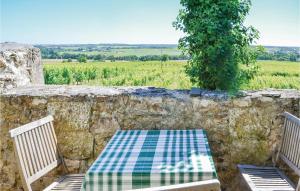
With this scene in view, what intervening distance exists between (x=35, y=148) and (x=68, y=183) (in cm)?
42

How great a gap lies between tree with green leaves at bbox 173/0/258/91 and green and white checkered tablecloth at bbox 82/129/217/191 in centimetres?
92

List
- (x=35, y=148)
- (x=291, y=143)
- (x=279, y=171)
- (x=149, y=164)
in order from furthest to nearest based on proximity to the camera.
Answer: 1. (x=279, y=171)
2. (x=291, y=143)
3. (x=35, y=148)
4. (x=149, y=164)

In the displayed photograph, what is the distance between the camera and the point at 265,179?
3.54 m

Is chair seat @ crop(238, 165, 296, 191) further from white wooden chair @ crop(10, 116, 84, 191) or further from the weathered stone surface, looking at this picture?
the weathered stone surface

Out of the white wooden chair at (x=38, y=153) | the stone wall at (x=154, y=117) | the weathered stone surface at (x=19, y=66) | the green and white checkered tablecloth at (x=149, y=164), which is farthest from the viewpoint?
the weathered stone surface at (x=19, y=66)

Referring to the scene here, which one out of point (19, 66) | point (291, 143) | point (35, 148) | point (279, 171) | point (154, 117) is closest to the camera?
point (35, 148)

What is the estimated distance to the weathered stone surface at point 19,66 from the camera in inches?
168

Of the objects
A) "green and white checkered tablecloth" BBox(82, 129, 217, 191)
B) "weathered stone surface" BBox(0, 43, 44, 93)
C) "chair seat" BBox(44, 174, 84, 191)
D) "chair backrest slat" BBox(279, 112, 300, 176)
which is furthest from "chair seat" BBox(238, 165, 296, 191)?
"weathered stone surface" BBox(0, 43, 44, 93)

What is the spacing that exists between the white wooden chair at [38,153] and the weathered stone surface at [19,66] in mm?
728

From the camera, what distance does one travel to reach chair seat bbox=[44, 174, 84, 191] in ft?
11.3

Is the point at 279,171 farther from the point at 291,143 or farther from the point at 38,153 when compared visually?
the point at 38,153

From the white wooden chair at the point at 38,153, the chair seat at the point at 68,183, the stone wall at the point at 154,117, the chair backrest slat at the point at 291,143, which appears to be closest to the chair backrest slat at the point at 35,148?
the white wooden chair at the point at 38,153

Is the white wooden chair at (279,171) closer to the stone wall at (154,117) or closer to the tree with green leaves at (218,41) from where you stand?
the stone wall at (154,117)

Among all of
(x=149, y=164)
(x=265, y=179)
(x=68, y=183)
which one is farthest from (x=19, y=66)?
(x=265, y=179)
